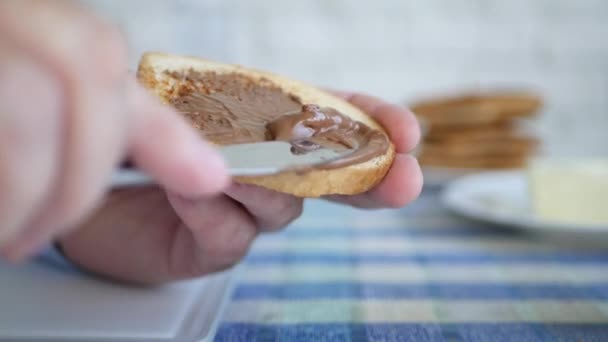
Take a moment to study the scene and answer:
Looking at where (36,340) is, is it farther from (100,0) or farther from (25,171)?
(100,0)

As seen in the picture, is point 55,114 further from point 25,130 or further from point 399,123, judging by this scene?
point 399,123

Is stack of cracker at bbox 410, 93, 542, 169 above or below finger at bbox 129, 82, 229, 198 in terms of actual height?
below

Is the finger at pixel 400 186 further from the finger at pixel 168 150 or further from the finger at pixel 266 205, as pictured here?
the finger at pixel 168 150

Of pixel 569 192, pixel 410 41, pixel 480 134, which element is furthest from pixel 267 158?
pixel 410 41

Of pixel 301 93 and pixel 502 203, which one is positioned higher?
pixel 301 93

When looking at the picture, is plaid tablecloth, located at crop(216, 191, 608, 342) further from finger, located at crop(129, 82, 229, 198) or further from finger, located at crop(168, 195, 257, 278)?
finger, located at crop(129, 82, 229, 198)

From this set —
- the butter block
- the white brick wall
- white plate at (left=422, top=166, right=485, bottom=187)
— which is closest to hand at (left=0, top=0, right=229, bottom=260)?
the butter block

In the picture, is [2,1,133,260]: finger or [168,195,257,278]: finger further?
[168,195,257,278]: finger
